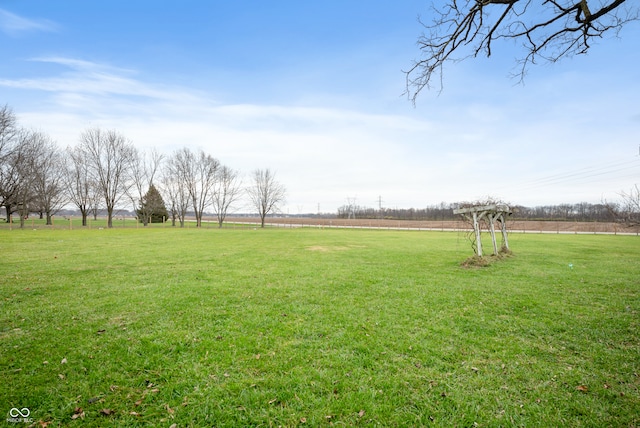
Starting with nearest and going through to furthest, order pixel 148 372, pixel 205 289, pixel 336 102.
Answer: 1. pixel 148 372
2. pixel 205 289
3. pixel 336 102

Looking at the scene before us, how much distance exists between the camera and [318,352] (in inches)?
152

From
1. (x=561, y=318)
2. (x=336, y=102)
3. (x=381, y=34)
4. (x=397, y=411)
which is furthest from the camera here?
(x=336, y=102)

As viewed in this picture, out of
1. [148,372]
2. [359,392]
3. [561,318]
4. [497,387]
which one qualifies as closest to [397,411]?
[359,392]

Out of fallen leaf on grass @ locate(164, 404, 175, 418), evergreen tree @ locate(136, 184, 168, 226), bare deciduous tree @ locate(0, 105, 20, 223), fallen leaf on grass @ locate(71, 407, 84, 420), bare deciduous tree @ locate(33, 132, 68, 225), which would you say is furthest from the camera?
evergreen tree @ locate(136, 184, 168, 226)

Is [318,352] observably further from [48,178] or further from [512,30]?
[48,178]

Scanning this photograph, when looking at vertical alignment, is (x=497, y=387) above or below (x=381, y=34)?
below

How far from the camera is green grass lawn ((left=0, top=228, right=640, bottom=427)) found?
270 cm

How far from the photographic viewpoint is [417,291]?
7160 millimetres

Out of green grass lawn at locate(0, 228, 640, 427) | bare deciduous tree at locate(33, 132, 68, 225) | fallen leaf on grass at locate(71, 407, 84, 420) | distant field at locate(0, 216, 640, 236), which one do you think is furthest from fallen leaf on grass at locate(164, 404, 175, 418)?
bare deciduous tree at locate(33, 132, 68, 225)

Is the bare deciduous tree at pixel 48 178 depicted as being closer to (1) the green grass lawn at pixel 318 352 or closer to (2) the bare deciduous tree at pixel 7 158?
(2) the bare deciduous tree at pixel 7 158

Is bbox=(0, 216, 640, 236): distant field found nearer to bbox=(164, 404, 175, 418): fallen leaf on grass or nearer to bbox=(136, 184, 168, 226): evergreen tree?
bbox=(136, 184, 168, 226): evergreen tree

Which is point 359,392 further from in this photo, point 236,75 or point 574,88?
point 236,75

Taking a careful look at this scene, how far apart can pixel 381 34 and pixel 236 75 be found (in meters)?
14.7

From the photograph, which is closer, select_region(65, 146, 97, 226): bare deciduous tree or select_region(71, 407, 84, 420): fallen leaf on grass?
select_region(71, 407, 84, 420): fallen leaf on grass
